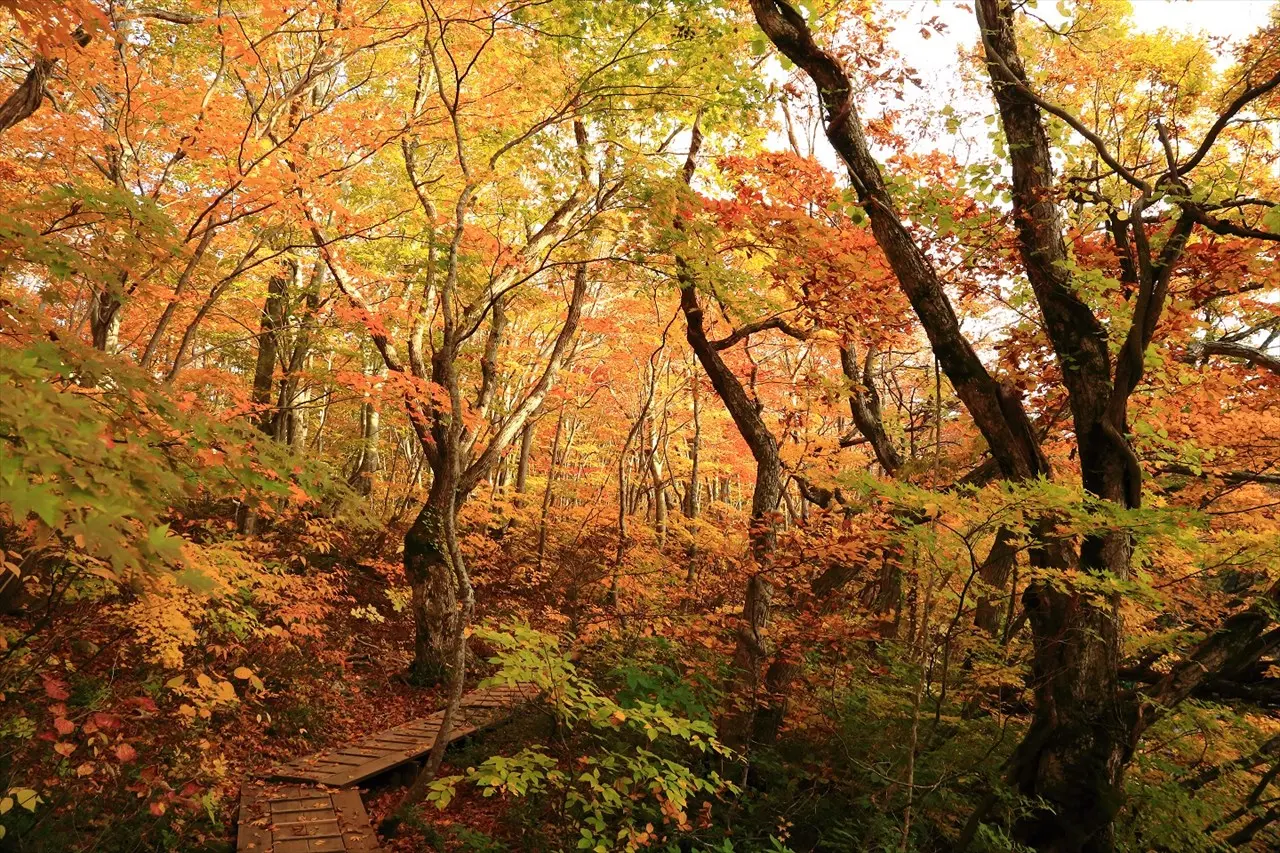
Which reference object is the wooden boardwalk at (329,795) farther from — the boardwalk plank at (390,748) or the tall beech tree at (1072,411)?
the tall beech tree at (1072,411)

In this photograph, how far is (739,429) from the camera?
7.63 m

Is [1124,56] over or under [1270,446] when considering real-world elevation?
over

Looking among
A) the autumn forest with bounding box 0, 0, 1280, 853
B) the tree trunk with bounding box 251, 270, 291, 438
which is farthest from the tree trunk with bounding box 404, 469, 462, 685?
the tree trunk with bounding box 251, 270, 291, 438

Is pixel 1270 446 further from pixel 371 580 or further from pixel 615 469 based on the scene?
pixel 615 469

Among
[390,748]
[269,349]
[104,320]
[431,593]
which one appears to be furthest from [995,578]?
[269,349]

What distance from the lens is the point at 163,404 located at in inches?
123

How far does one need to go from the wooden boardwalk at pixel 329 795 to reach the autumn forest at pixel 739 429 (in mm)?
47

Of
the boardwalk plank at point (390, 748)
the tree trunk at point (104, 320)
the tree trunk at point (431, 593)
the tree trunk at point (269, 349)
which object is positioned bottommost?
the boardwalk plank at point (390, 748)

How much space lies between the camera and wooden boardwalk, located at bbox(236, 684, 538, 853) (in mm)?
5469

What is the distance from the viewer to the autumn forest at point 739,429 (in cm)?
427

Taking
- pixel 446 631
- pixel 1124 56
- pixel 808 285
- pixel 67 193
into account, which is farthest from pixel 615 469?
pixel 67 193

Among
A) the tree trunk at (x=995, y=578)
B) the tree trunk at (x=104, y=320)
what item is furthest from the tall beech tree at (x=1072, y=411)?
Answer: the tree trunk at (x=104, y=320)

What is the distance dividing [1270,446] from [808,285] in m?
4.89

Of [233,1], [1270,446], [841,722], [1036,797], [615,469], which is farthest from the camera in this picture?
[615,469]
